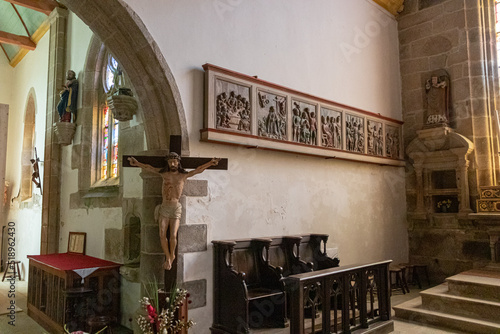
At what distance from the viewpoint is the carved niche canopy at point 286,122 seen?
4.47 m

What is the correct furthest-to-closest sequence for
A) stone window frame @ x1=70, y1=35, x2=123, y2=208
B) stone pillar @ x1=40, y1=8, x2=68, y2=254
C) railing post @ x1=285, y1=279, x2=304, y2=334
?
1. stone pillar @ x1=40, y1=8, x2=68, y2=254
2. stone window frame @ x1=70, y1=35, x2=123, y2=208
3. railing post @ x1=285, y1=279, x2=304, y2=334

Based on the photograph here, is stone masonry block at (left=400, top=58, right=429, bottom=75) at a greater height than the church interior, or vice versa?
stone masonry block at (left=400, top=58, right=429, bottom=75)

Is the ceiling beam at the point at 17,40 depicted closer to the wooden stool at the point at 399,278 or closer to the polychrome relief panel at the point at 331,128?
the polychrome relief panel at the point at 331,128

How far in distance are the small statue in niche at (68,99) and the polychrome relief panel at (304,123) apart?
149 inches

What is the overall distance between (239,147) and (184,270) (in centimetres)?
153

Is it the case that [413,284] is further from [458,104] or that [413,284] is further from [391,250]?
[458,104]

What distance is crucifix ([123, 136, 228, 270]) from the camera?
3717mm

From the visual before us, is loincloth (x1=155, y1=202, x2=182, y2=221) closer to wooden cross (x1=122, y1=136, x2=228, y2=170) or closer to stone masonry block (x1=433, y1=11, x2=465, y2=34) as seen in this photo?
wooden cross (x1=122, y1=136, x2=228, y2=170)

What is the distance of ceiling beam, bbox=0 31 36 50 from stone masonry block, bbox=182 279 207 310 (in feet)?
26.2

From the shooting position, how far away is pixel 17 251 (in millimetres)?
9617

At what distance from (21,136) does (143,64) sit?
7707 millimetres

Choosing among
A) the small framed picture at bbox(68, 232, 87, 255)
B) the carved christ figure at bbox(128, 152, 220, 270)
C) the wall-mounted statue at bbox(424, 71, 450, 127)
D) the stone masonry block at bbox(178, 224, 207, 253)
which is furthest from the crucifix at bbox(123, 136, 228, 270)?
the wall-mounted statue at bbox(424, 71, 450, 127)

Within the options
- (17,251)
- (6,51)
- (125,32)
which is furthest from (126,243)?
(6,51)

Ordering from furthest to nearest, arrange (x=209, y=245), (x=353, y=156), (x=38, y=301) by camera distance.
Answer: (x=353, y=156)
(x=38, y=301)
(x=209, y=245)
